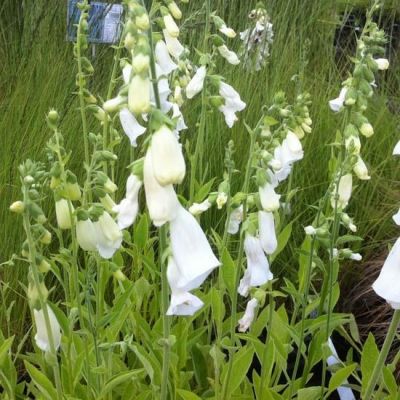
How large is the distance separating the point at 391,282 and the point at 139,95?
0.50 metres

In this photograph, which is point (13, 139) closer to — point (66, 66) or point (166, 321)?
point (66, 66)

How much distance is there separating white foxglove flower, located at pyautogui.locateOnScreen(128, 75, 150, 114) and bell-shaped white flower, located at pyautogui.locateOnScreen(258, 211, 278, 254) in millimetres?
475

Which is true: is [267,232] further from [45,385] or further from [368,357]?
[45,385]

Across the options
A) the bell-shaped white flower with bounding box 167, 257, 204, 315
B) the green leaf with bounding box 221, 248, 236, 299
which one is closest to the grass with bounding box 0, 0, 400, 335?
the green leaf with bounding box 221, 248, 236, 299

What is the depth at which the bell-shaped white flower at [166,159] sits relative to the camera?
90 cm

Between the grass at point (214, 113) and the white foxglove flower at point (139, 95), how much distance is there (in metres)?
1.36

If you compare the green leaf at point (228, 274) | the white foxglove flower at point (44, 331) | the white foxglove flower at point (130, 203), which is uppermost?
the white foxglove flower at point (130, 203)

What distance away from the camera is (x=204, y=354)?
1.95 meters

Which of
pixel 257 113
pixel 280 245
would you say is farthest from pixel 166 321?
pixel 257 113

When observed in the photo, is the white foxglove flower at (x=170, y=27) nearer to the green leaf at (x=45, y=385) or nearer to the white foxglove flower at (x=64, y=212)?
the white foxglove flower at (x=64, y=212)

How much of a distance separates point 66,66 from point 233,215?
7.23 ft

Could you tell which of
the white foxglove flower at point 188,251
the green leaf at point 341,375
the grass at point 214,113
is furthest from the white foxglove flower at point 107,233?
the grass at point 214,113

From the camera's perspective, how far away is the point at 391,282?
3.43ft

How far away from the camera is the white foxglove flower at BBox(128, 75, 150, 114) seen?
0.94 meters
